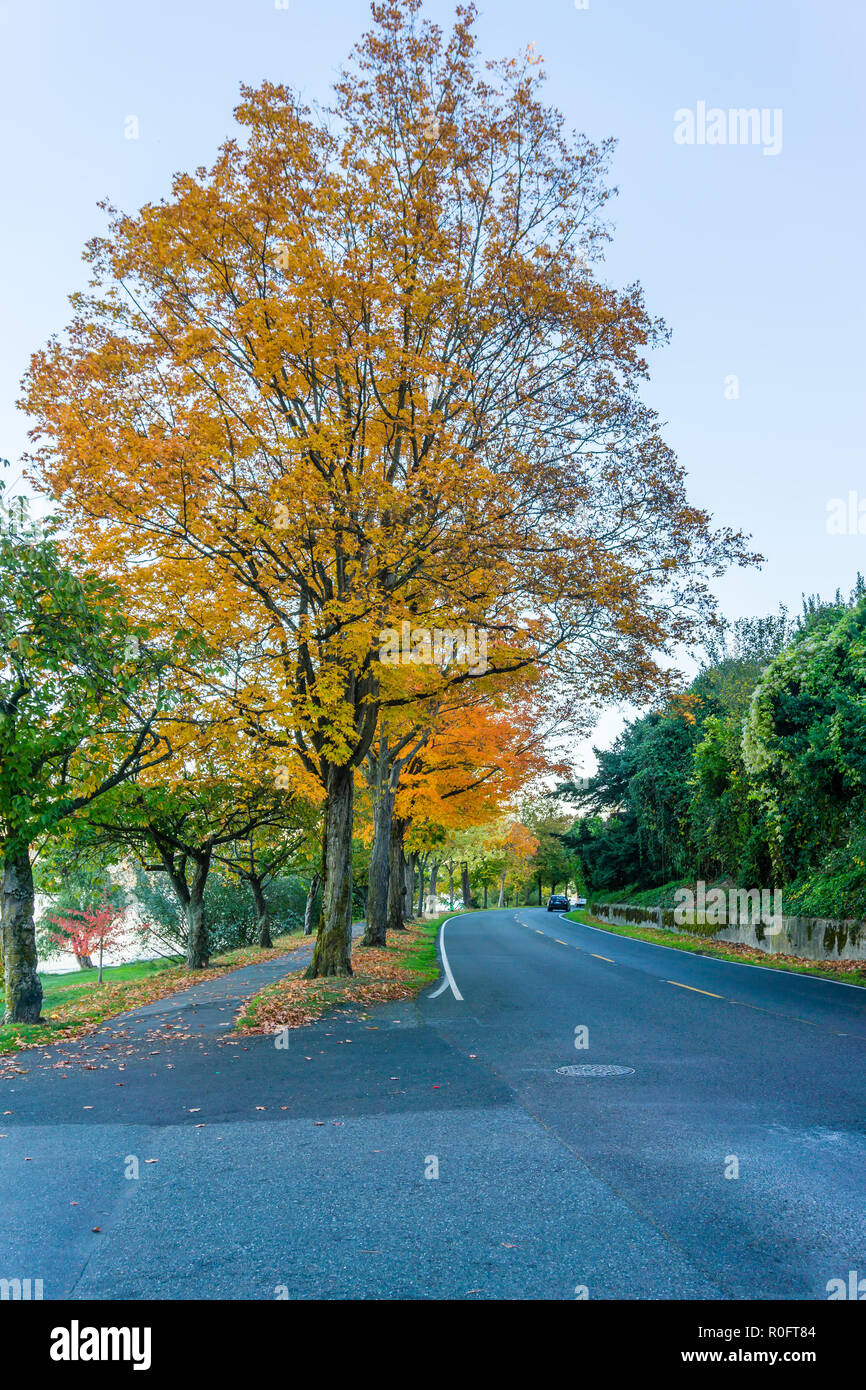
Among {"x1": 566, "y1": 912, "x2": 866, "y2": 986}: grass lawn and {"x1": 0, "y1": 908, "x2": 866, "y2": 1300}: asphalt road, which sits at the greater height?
{"x1": 0, "y1": 908, "x2": 866, "y2": 1300}: asphalt road

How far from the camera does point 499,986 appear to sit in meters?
16.2

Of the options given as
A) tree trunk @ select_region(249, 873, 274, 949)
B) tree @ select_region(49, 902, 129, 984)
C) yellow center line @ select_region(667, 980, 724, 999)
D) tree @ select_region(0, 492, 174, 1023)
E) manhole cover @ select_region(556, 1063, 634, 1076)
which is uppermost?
tree @ select_region(0, 492, 174, 1023)

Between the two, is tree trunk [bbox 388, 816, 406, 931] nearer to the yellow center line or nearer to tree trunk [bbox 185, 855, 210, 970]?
tree trunk [bbox 185, 855, 210, 970]

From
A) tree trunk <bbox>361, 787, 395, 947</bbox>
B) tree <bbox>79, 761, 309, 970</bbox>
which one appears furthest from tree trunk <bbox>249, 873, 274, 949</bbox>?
tree trunk <bbox>361, 787, 395, 947</bbox>

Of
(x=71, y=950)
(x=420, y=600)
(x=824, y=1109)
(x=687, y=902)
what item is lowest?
(x=71, y=950)

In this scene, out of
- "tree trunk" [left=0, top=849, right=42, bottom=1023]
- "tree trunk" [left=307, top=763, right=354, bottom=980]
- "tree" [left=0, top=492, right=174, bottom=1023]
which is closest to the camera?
"tree" [left=0, top=492, right=174, bottom=1023]

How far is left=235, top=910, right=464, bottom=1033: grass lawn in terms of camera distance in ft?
40.0

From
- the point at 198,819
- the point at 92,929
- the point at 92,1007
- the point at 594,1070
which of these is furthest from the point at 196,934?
the point at 594,1070

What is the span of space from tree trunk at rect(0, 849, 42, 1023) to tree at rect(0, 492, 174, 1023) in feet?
0.05

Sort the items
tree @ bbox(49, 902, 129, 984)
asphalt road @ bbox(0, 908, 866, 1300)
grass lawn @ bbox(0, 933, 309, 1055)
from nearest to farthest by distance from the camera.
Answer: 1. asphalt road @ bbox(0, 908, 866, 1300)
2. grass lawn @ bbox(0, 933, 309, 1055)
3. tree @ bbox(49, 902, 129, 984)

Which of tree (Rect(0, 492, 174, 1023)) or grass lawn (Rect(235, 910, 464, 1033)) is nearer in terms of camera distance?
tree (Rect(0, 492, 174, 1023))

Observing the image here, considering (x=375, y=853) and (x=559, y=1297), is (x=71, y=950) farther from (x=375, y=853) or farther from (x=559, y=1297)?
(x=559, y=1297)
